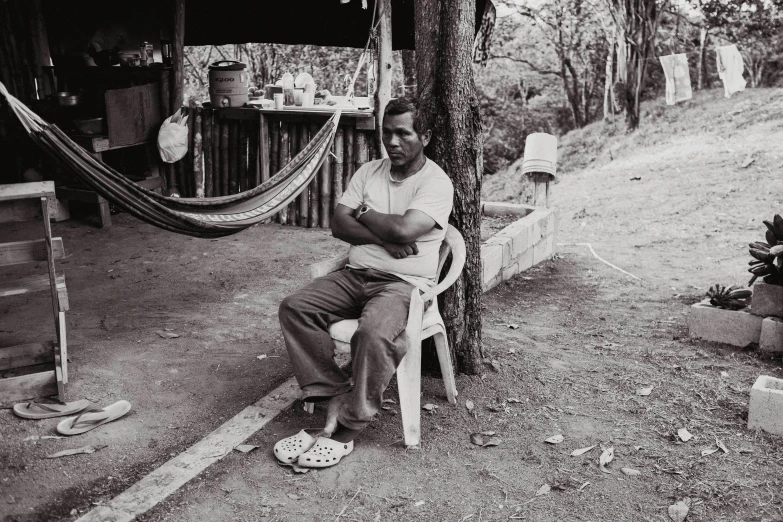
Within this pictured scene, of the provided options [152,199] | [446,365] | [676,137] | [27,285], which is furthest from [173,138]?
[676,137]

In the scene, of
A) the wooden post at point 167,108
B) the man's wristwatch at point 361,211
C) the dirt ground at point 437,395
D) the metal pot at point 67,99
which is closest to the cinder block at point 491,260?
the dirt ground at point 437,395

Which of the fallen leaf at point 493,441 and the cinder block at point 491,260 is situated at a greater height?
the cinder block at point 491,260

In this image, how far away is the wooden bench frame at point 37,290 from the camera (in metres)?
3.02

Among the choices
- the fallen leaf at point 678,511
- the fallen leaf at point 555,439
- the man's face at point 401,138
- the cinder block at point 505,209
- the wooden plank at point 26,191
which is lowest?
the fallen leaf at point 678,511

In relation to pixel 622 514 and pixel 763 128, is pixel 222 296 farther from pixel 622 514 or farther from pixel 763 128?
pixel 763 128

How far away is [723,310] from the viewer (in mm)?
4008

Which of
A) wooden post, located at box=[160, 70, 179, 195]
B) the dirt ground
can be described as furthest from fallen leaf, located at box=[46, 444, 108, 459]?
wooden post, located at box=[160, 70, 179, 195]

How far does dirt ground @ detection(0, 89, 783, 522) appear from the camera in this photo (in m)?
2.55

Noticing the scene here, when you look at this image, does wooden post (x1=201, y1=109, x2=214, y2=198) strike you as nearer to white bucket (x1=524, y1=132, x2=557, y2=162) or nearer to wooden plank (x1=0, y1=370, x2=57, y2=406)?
white bucket (x1=524, y1=132, x2=557, y2=162)

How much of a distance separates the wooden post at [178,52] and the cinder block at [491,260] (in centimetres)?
332

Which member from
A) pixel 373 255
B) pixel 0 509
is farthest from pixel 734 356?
pixel 0 509

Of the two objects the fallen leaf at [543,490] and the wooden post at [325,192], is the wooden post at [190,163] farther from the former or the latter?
the fallen leaf at [543,490]

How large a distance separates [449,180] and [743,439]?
5.13ft

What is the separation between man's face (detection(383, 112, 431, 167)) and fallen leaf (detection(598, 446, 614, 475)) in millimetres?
1394
